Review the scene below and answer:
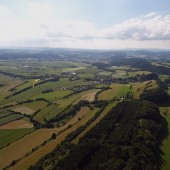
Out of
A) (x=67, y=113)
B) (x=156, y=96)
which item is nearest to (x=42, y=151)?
(x=67, y=113)

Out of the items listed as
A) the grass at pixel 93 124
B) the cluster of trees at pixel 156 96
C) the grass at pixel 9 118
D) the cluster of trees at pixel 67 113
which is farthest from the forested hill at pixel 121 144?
the grass at pixel 9 118

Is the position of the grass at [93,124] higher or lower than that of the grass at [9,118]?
higher

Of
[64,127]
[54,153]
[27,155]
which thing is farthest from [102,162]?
[64,127]

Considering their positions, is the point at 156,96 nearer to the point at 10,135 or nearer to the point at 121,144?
the point at 121,144

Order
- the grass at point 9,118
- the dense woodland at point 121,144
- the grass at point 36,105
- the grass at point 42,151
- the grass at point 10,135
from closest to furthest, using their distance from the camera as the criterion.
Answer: the dense woodland at point 121,144
the grass at point 42,151
the grass at point 10,135
the grass at point 9,118
the grass at point 36,105

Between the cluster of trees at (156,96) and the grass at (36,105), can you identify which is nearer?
the grass at (36,105)

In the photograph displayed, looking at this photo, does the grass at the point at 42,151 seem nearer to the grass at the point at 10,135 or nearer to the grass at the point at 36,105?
the grass at the point at 10,135
